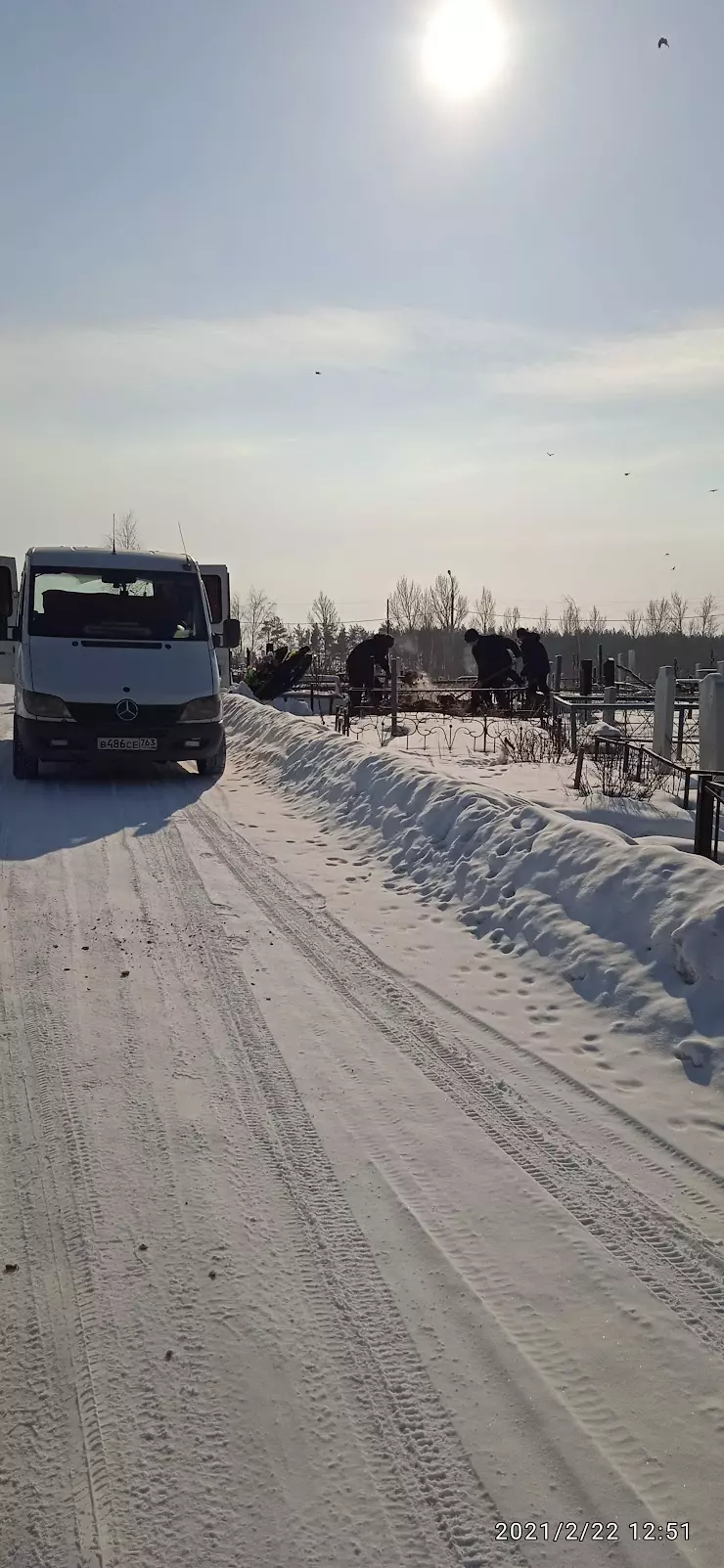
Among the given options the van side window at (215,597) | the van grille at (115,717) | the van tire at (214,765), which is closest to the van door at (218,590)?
the van side window at (215,597)

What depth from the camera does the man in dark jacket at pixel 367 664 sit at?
23031mm

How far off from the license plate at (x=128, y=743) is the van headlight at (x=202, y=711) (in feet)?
1.26

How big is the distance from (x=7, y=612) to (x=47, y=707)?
2845mm

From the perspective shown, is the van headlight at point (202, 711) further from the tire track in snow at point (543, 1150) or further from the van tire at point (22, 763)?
the tire track in snow at point (543, 1150)

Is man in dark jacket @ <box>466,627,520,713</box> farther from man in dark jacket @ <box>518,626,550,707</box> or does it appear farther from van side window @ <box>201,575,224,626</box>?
van side window @ <box>201,575,224,626</box>

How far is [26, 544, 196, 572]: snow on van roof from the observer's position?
10805 millimetres

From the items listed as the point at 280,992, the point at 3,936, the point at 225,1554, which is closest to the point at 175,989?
the point at 280,992

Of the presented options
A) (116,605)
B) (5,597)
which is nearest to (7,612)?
(5,597)

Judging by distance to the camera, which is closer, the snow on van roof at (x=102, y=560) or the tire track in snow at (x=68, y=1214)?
the tire track in snow at (x=68, y=1214)

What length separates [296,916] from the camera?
589 centimetres

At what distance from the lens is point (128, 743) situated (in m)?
9.73

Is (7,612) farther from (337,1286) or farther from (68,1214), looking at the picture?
(337,1286)

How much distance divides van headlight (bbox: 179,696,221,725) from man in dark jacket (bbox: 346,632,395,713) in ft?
41.8

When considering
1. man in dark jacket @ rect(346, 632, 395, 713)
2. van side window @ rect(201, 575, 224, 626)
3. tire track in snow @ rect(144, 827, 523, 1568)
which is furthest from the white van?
man in dark jacket @ rect(346, 632, 395, 713)
